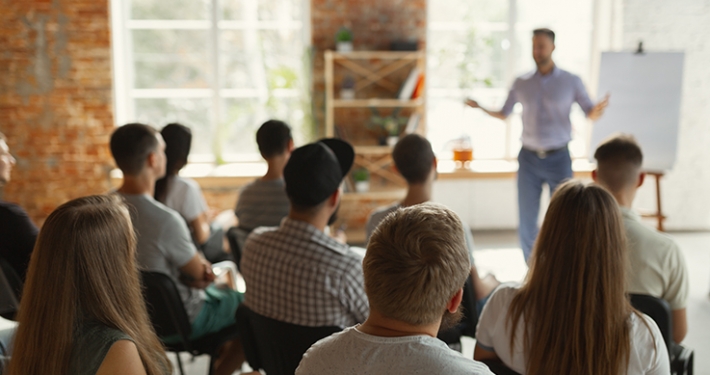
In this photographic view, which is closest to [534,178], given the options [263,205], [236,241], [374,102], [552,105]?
[552,105]

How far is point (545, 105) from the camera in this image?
4555 mm

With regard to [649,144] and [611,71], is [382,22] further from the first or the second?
[649,144]

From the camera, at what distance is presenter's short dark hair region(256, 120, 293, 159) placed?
3205 mm

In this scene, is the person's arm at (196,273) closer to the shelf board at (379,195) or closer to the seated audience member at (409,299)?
the seated audience member at (409,299)

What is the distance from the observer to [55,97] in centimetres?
554

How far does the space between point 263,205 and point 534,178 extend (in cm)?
234

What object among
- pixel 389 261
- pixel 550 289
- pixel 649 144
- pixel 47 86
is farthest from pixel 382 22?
pixel 389 261

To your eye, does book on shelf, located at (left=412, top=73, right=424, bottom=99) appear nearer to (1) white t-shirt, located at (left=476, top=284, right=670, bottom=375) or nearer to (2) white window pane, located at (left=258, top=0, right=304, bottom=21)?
(2) white window pane, located at (left=258, top=0, right=304, bottom=21)

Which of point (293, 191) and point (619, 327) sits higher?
point (293, 191)

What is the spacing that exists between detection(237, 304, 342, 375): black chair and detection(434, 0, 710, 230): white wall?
412cm

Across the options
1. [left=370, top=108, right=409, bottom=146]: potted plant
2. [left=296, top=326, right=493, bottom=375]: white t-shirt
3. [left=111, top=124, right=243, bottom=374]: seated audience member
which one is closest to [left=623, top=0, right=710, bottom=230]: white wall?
[left=370, top=108, right=409, bottom=146]: potted plant

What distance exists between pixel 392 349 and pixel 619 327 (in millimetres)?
740

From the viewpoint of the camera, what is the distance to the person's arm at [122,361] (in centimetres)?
130

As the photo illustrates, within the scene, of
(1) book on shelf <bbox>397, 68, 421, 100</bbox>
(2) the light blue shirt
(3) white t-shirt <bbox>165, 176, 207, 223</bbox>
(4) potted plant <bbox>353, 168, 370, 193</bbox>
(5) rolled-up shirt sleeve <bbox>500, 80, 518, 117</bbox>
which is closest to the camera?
(3) white t-shirt <bbox>165, 176, 207, 223</bbox>
